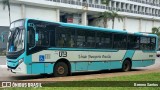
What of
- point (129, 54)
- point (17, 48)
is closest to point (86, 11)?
point (129, 54)

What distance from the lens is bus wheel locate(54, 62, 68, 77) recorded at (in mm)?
16436

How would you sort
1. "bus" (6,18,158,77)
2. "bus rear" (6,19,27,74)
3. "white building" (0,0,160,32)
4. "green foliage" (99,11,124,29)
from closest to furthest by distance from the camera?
1. "bus rear" (6,19,27,74)
2. "bus" (6,18,158,77)
3. "white building" (0,0,160,32)
4. "green foliage" (99,11,124,29)

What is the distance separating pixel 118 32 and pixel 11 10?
38.2m

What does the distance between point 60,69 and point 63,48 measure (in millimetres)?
1138

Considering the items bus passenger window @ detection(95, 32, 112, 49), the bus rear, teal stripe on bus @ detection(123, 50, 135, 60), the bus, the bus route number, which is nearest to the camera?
the bus rear

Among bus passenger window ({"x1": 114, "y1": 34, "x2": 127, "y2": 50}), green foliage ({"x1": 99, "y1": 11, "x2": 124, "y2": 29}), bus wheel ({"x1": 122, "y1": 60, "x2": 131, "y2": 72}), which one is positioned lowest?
bus wheel ({"x1": 122, "y1": 60, "x2": 131, "y2": 72})

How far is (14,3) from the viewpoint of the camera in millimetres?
55656

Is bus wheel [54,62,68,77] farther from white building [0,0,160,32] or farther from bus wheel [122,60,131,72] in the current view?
white building [0,0,160,32]

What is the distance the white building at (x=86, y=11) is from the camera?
5600 cm

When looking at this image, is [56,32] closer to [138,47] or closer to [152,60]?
[138,47]

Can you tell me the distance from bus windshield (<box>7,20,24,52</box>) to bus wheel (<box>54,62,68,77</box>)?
7.76 ft

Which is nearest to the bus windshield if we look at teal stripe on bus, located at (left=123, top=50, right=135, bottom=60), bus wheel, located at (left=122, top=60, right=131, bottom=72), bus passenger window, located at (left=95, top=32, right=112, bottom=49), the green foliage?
bus passenger window, located at (left=95, top=32, right=112, bottom=49)

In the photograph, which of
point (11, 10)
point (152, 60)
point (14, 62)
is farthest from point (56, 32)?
point (11, 10)

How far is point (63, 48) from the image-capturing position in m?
16.7
